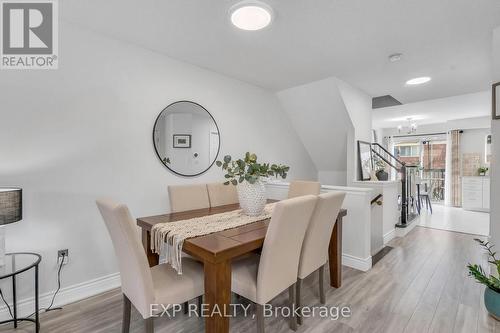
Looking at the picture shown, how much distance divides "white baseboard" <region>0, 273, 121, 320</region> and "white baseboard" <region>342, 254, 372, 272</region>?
A: 245cm

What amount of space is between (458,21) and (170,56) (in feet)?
8.96

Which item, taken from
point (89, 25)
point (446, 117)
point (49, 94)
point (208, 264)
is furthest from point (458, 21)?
point (446, 117)

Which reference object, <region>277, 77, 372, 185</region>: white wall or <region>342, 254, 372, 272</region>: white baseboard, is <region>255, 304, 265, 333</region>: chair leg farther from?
<region>277, 77, 372, 185</region>: white wall

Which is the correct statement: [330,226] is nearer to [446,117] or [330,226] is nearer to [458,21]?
[458,21]

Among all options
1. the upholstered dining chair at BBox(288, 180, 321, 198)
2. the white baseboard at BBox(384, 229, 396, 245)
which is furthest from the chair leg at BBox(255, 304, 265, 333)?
the white baseboard at BBox(384, 229, 396, 245)

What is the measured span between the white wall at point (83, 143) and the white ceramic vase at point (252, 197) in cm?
110

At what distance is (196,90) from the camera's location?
2973 millimetres

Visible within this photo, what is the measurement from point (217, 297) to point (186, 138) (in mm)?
2004

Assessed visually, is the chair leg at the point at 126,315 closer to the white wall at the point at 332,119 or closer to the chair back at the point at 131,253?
the chair back at the point at 131,253

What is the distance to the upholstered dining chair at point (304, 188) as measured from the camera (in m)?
2.59

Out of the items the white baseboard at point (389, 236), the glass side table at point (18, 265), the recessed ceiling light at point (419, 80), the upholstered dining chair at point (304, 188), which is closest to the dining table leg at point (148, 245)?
the glass side table at point (18, 265)

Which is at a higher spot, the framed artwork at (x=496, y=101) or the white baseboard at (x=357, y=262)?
the framed artwork at (x=496, y=101)

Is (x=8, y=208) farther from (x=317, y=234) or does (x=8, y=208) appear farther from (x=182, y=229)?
(x=317, y=234)

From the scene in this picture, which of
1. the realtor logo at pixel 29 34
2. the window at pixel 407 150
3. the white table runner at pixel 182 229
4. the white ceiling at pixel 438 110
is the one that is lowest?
the white table runner at pixel 182 229
